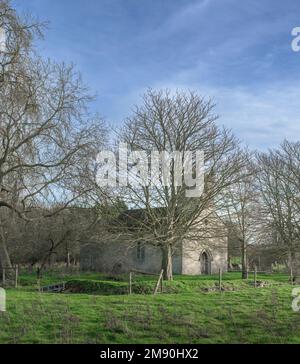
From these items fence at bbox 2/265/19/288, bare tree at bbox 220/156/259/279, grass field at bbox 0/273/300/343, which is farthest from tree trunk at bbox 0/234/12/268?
grass field at bbox 0/273/300/343

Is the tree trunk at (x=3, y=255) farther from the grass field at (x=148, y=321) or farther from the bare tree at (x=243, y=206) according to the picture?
the grass field at (x=148, y=321)

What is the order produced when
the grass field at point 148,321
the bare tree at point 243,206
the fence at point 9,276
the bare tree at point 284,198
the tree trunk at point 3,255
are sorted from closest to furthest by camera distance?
1. the grass field at point 148,321
2. the fence at point 9,276
3. the bare tree at point 243,206
4. the tree trunk at point 3,255
5. the bare tree at point 284,198

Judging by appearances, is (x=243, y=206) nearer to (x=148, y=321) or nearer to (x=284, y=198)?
(x=284, y=198)

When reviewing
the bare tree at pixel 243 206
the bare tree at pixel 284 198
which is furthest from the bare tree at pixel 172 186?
the bare tree at pixel 284 198

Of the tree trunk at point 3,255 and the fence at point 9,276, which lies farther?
the tree trunk at point 3,255

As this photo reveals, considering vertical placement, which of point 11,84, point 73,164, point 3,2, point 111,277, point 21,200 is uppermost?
point 3,2

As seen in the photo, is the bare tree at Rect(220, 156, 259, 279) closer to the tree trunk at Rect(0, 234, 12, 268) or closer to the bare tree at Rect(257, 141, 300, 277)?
the bare tree at Rect(257, 141, 300, 277)

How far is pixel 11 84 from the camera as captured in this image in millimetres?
18672

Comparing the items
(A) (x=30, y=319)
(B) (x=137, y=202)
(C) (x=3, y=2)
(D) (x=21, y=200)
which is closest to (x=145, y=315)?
(A) (x=30, y=319)

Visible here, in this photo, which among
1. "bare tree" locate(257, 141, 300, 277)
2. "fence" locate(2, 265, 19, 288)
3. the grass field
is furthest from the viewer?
"bare tree" locate(257, 141, 300, 277)

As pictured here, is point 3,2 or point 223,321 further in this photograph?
point 3,2

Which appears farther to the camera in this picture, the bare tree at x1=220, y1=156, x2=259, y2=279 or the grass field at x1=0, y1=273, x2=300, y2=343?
the bare tree at x1=220, y1=156, x2=259, y2=279
